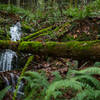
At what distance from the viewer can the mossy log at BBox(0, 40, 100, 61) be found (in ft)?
11.4

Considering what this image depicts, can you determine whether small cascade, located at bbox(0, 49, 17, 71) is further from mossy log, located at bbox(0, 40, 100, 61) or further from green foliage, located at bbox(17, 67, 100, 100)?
Answer: mossy log, located at bbox(0, 40, 100, 61)

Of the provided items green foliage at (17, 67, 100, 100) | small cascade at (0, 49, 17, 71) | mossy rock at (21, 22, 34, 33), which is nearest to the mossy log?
green foliage at (17, 67, 100, 100)

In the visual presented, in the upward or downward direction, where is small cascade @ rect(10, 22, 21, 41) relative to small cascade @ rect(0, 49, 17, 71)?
upward

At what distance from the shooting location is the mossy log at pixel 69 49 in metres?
3.47

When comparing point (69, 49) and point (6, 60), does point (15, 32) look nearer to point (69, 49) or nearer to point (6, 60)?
point (6, 60)

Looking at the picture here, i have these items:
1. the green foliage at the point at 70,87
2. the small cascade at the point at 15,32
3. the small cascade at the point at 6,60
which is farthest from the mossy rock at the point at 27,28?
the green foliage at the point at 70,87

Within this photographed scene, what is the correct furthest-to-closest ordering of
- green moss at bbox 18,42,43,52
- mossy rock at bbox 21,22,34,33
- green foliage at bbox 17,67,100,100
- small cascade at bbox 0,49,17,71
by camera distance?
1. mossy rock at bbox 21,22,34,33
2. small cascade at bbox 0,49,17,71
3. green moss at bbox 18,42,43,52
4. green foliage at bbox 17,67,100,100

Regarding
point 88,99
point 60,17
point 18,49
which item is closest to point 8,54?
point 18,49

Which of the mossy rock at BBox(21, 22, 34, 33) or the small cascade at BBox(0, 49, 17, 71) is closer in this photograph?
the small cascade at BBox(0, 49, 17, 71)

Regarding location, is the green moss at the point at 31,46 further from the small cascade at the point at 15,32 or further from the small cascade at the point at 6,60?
the small cascade at the point at 15,32

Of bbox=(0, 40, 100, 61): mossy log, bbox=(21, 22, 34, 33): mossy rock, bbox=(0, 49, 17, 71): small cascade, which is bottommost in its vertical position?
bbox=(0, 49, 17, 71): small cascade

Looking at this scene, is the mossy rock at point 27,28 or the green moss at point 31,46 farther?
the mossy rock at point 27,28

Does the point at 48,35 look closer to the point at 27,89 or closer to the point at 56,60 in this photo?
the point at 56,60

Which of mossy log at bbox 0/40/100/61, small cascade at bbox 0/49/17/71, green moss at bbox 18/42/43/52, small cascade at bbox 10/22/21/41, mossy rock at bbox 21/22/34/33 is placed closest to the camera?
mossy log at bbox 0/40/100/61
